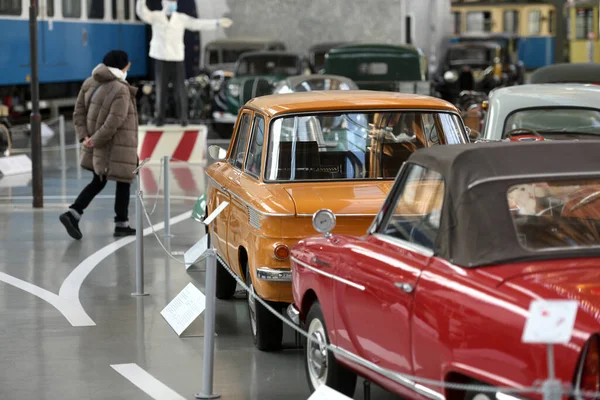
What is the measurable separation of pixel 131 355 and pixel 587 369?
410cm

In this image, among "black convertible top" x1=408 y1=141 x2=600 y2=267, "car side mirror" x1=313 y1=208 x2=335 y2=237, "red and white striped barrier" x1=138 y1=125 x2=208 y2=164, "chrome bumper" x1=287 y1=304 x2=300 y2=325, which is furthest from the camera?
"red and white striped barrier" x1=138 y1=125 x2=208 y2=164

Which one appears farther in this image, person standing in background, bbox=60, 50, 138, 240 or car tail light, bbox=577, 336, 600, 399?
person standing in background, bbox=60, 50, 138, 240

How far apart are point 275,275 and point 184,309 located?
1158 mm

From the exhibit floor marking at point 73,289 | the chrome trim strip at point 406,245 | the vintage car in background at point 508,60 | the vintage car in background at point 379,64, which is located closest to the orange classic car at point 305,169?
the exhibit floor marking at point 73,289

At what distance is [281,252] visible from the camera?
7.39m

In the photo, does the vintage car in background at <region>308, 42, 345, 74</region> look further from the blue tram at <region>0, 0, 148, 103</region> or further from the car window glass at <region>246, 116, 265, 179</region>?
the car window glass at <region>246, 116, 265, 179</region>

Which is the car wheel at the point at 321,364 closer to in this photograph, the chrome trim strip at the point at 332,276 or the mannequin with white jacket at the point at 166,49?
the chrome trim strip at the point at 332,276

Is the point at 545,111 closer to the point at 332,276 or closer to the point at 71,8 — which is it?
the point at 332,276

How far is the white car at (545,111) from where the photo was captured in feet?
35.5

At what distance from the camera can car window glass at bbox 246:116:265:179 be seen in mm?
8297

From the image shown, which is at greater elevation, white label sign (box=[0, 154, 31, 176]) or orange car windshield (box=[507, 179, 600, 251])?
orange car windshield (box=[507, 179, 600, 251])

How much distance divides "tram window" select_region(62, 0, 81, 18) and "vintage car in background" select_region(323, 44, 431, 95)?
742cm

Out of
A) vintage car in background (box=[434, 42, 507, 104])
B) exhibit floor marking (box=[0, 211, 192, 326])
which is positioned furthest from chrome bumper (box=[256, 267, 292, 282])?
vintage car in background (box=[434, 42, 507, 104])

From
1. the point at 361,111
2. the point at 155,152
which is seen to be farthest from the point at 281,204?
the point at 155,152
